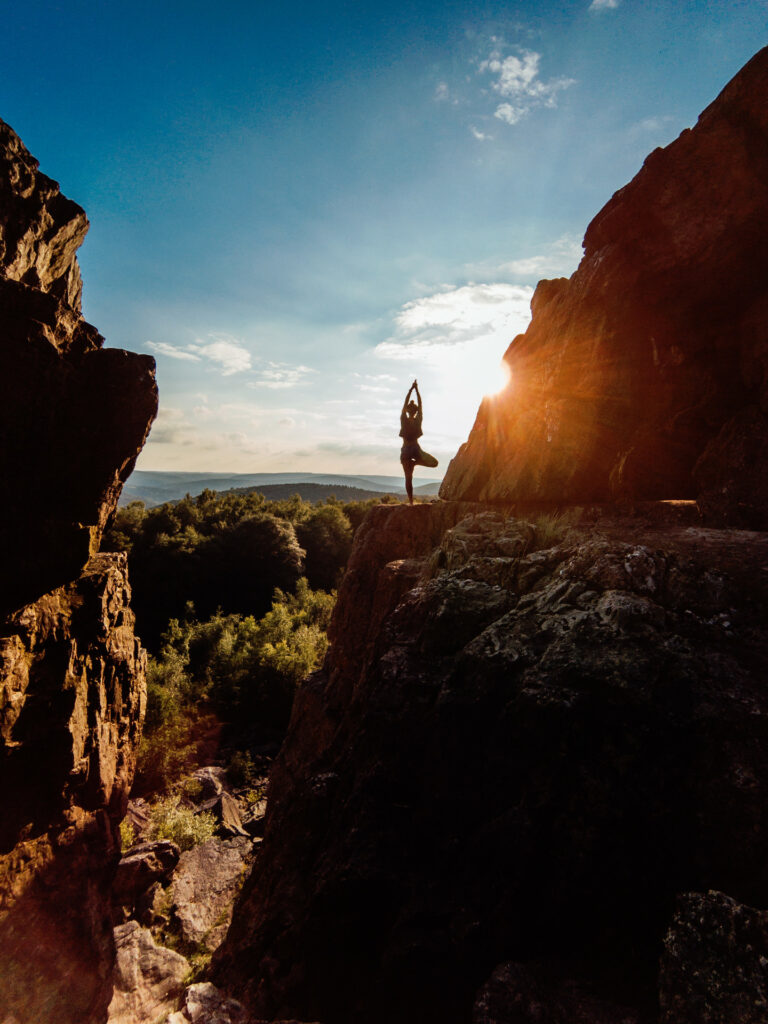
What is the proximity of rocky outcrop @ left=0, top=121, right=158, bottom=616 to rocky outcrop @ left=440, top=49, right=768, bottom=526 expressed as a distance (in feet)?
27.4

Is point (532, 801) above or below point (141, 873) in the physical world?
above

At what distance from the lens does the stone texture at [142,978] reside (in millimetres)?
7400

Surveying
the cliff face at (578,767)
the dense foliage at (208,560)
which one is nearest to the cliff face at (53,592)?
the cliff face at (578,767)

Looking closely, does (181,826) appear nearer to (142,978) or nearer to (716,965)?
(142,978)

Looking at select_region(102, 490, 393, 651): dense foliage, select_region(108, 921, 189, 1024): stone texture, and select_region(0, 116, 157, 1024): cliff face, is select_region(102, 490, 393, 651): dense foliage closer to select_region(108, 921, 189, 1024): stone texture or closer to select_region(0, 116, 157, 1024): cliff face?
select_region(108, 921, 189, 1024): stone texture

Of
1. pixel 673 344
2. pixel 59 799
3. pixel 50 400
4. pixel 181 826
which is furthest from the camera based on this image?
pixel 181 826

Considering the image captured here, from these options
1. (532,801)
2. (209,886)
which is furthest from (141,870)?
(532,801)

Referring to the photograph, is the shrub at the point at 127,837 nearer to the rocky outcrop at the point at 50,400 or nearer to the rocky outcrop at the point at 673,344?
the rocky outcrop at the point at 50,400

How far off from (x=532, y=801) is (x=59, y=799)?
7235 mm

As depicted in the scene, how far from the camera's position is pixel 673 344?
9.14m

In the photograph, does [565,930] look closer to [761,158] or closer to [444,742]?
[444,742]

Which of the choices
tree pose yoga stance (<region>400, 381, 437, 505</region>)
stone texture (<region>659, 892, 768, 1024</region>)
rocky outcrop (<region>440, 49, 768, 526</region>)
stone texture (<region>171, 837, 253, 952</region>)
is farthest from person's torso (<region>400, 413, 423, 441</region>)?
stone texture (<region>171, 837, 253, 952</region>)

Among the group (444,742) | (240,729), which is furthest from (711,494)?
(240,729)

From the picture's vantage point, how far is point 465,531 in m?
8.81
